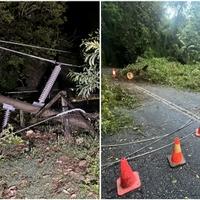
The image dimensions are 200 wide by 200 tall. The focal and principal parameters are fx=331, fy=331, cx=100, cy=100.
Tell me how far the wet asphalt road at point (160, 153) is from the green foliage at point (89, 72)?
38 cm

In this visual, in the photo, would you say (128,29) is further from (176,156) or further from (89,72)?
(176,156)

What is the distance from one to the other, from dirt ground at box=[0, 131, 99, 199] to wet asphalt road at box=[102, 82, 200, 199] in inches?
7.1

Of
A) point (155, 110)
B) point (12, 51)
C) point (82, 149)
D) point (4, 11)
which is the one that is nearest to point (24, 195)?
point (82, 149)

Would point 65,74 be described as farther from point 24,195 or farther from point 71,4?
point 24,195

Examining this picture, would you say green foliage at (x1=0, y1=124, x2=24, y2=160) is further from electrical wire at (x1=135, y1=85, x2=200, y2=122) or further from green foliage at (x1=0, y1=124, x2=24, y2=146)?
electrical wire at (x1=135, y1=85, x2=200, y2=122)

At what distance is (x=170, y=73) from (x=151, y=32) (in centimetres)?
22

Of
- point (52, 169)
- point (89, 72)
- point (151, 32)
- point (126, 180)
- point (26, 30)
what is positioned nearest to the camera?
point (126, 180)

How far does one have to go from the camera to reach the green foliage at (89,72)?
1848 mm

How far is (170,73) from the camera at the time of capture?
5.23 feet

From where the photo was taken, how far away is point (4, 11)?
1940mm

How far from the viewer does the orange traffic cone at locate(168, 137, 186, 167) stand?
149cm

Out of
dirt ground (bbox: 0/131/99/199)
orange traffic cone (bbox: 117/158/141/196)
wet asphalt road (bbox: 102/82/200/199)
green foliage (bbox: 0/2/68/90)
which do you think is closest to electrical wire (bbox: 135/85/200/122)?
wet asphalt road (bbox: 102/82/200/199)

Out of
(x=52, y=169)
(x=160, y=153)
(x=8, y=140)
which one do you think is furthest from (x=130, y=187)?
(x=8, y=140)

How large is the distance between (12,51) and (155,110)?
3.41 ft
